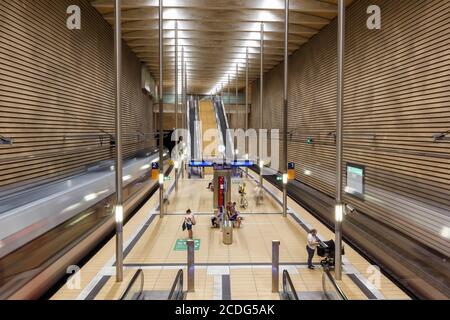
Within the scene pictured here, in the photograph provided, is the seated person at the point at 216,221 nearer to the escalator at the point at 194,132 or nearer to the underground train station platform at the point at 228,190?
the underground train station platform at the point at 228,190

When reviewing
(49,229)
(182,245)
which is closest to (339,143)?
(182,245)

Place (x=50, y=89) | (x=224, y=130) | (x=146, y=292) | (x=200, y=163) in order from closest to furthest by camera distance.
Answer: (x=146, y=292) → (x=50, y=89) → (x=200, y=163) → (x=224, y=130)

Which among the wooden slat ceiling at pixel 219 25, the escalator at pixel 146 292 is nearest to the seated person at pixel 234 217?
the escalator at pixel 146 292

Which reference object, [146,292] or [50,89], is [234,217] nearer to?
[146,292]

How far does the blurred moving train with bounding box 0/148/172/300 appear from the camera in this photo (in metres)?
5.41

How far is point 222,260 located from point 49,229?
3.79 metres

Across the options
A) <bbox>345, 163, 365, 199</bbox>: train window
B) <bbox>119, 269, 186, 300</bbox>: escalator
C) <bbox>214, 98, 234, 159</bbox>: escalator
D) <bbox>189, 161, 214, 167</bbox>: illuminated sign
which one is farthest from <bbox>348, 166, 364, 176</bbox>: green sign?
<bbox>214, 98, 234, 159</bbox>: escalator

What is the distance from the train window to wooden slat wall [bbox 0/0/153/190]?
875 cm

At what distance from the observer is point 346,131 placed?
12.0 metres

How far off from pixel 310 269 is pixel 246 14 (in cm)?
1064

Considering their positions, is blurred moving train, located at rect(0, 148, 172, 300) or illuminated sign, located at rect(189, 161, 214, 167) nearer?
blurred moving train, located at rect(0, 148, 172, 300)

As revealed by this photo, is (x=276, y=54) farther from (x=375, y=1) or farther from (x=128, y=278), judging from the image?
(x=128, y=278)

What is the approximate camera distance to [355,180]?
11.2 m

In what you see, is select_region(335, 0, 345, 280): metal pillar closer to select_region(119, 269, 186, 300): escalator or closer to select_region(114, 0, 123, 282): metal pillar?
select_region(119, 269, 186, 300): escalator
